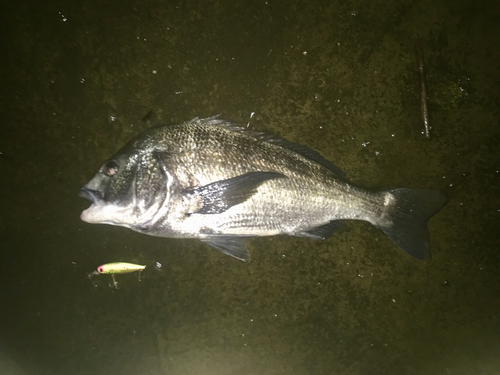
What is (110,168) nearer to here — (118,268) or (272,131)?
(118,268)

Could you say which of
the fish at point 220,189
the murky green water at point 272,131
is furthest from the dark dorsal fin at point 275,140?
the murky green water at point 272,131

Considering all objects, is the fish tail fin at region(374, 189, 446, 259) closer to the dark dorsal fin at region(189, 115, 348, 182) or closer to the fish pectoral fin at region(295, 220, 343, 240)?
the fish pectoral fin at region(295, 220, 343, 240)

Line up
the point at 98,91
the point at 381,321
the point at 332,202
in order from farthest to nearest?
1. the point at 381,321
2. the point at 98,91
3. the point at 332,202

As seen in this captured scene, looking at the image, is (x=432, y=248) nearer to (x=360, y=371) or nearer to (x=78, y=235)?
(x=360, y=371)

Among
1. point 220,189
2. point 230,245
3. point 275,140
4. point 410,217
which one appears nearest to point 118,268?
point 230,245

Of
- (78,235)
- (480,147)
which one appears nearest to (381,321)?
(480,147)

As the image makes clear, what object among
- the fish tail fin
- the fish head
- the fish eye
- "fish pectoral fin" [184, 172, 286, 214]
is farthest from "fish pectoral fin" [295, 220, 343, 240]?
the fish eye

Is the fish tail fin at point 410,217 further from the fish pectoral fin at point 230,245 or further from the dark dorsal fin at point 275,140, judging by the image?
the fish pectoral fin at point 230,245
